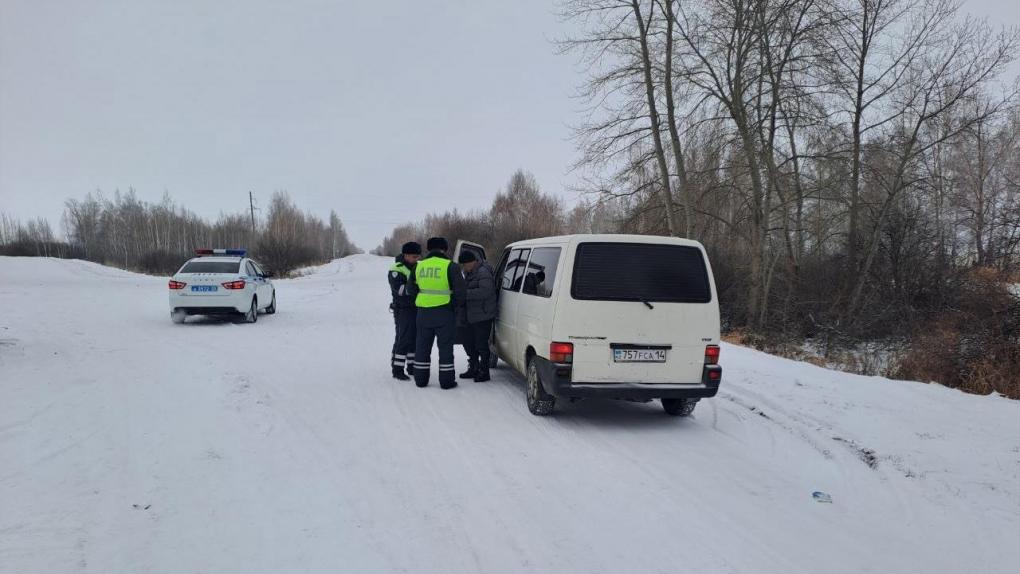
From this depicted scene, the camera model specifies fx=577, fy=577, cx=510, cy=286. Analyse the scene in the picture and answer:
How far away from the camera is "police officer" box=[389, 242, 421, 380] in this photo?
8.21 meters

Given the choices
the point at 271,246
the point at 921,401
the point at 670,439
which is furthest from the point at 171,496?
the point at 271,246

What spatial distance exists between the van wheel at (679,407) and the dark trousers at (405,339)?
12.0ft

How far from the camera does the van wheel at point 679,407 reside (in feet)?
21.6

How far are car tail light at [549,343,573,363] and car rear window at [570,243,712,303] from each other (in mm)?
515

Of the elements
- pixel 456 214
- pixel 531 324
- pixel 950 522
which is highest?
pixel 456 214

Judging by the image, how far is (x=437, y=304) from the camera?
758 centimetres

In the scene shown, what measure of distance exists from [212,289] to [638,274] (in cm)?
1097

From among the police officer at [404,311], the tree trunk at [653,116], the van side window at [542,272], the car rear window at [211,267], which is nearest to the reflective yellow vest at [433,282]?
the police officer at [404,311]

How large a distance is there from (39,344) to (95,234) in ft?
318

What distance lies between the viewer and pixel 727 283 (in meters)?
19.7

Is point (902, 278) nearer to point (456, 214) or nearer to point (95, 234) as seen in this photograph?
point (456, 214)

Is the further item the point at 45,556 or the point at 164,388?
the point at 164,388

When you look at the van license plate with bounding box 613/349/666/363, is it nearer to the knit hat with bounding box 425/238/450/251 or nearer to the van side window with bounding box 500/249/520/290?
the van side window with bounding box 500/249/520/290

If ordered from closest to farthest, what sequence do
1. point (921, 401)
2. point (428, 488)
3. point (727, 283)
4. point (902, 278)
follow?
point (428, 488), point (921, 401), point (902, 278), point (727, 283)
